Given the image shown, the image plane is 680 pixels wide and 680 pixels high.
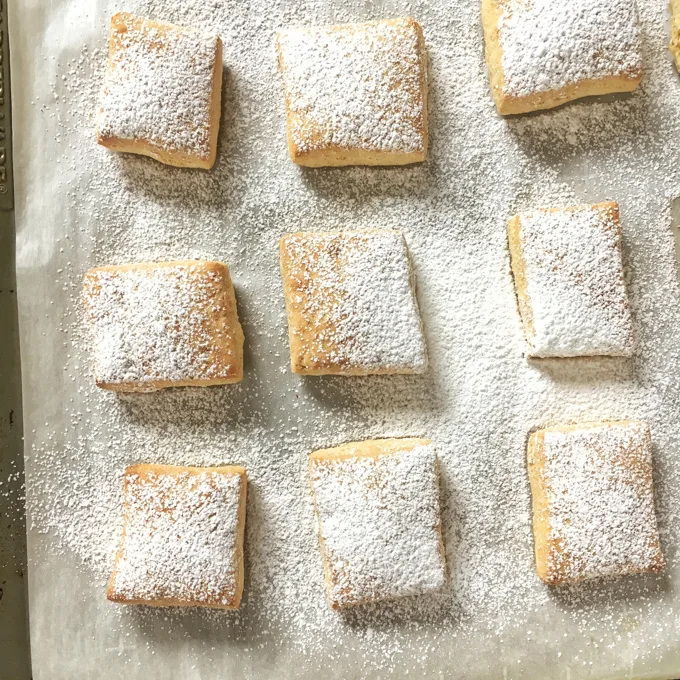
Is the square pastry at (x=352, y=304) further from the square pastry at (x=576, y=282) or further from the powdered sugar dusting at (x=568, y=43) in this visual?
the powdered sugar dusting at (x=568, y=43)

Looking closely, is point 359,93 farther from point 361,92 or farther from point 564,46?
point 564,46

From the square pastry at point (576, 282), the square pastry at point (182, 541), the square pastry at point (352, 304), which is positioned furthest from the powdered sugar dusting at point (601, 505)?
the square pastry at point (182, 541)

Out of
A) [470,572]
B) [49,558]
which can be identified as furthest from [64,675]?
[470,572]

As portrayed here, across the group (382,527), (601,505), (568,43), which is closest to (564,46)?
(568,43)

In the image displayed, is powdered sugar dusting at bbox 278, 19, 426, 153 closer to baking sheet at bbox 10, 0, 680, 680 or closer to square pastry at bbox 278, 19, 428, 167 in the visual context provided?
square pastry at bbox 278, 19, 428, 167

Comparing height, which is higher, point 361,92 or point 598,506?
point 361,92

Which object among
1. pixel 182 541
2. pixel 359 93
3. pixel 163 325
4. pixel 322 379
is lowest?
pixel 182 541

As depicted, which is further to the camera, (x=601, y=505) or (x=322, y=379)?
(x=322, y=379)
